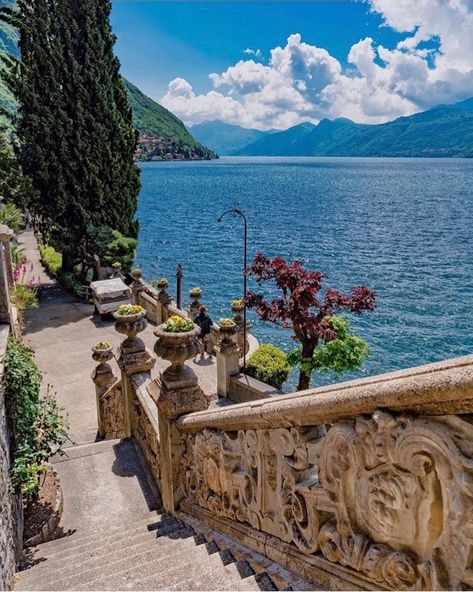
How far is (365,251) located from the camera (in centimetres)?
4362

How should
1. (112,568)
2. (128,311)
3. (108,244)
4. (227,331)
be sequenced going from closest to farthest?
1. (112,568)
2. (128,311)
3. (227,331)
4. (108,244)

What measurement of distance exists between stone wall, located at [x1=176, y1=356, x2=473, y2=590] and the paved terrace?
357 cm

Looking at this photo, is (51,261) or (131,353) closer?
(131,353)

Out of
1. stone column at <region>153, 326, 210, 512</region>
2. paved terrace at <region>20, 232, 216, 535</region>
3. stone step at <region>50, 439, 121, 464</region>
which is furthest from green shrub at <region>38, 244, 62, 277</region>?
stone column at <region>153, 326, 210, 512</region>

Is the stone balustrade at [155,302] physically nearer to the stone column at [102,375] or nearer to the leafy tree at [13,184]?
→ the leafy tree at [13,184]

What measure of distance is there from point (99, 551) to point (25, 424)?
7.39ft

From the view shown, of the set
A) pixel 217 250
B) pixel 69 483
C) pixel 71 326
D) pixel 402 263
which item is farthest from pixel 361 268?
pixel 69 483

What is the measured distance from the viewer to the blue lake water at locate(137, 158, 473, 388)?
80.5ft

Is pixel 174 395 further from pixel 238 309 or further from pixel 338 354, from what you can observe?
pixel 238 309

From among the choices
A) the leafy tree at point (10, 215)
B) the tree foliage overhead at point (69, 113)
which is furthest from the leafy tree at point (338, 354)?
the leafy tree at point (10, 215)

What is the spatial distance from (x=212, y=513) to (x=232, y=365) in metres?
7.82

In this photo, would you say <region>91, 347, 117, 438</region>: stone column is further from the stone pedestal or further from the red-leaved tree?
the stone pedestal

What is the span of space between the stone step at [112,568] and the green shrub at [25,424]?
1.46m

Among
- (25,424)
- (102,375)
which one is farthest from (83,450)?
(25,424)
